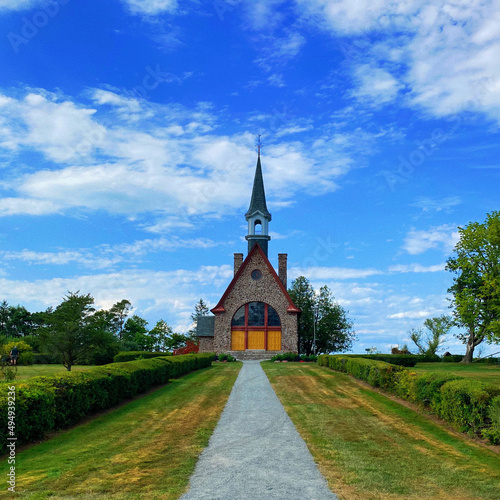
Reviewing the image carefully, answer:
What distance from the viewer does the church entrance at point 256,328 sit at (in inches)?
1781

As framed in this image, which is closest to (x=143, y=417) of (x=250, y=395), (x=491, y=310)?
(x=250, y=395)

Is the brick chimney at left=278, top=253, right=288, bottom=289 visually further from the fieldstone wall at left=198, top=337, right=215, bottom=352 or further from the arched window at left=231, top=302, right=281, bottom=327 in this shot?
the fieldstone wall at left=198, top=337, right=215, bottom=352

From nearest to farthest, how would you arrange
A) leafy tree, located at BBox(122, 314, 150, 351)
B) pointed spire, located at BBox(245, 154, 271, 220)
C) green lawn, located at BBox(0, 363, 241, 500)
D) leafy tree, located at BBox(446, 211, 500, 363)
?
green lawn, located at BBox(0, 363, 241, 500)
leafy tree, located at BBox(446, 211, 500, 363)
pointed spire, located at BBox(245, 154, 271, 220)
leafy tree, located at BBox(122, 314, 150, 351)

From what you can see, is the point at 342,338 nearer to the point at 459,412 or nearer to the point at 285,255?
the point at 285,255

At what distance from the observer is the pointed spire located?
52281 millimetres

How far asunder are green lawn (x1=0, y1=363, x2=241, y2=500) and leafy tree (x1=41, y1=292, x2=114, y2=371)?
51.3ft

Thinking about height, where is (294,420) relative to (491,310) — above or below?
below

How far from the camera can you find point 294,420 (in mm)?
12695

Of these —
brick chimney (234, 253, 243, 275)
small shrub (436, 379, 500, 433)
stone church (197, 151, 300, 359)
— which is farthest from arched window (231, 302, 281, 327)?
small shrub (436, 379, 500, 433)

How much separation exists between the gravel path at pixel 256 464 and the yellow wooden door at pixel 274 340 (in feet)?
104

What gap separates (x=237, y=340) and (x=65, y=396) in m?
33.9

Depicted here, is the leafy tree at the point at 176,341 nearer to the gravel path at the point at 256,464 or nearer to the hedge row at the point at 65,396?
the hedge row at the point at 65,396

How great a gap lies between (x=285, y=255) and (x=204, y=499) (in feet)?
145

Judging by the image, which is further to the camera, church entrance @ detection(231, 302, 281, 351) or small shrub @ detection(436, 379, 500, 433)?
church entrance @ detection(231, 302, 281, 351)
